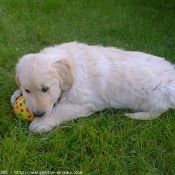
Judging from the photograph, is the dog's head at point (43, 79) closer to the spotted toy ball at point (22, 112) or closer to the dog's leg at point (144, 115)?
the spotted toy ball at point (22, 112)

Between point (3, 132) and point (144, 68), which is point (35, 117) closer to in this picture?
point (3, 132)

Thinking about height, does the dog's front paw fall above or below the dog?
below

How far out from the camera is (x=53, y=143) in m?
3.35

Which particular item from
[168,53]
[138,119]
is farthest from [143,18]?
[138,119]

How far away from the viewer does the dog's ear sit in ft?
11.4

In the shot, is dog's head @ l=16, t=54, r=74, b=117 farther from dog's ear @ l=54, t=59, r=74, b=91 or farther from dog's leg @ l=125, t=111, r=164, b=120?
dog's leg @ l=125, t=111, r=164, b=120

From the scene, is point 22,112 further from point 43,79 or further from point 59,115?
point 43,79

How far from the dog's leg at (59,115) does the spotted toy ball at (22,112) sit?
0.09 metres

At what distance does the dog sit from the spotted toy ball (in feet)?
0.30

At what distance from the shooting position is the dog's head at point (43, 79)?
333 cm

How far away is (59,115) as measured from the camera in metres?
3.69

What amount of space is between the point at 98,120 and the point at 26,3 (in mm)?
4317

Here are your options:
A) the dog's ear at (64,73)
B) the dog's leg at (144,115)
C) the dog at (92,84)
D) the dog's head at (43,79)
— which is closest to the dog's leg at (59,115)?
the dog at (92,84)

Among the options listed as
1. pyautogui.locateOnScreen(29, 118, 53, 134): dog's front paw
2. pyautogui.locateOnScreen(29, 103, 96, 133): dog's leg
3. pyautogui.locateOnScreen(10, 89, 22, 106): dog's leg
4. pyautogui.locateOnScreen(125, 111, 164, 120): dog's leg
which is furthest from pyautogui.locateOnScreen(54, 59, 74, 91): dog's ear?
pyautogui.locateOnScreen(125, 111, 164, 120): dog's leg
